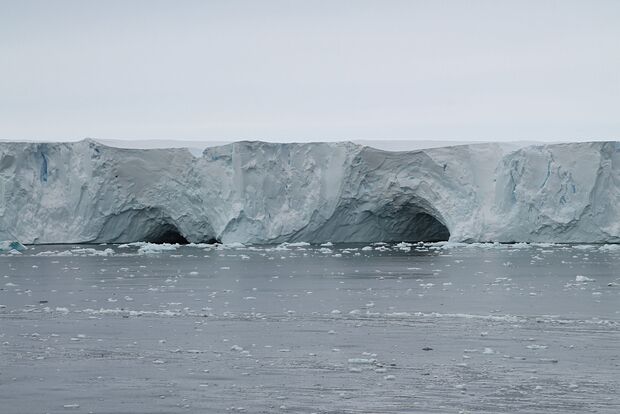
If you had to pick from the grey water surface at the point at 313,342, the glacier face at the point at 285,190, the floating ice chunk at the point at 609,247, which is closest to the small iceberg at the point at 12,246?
the glacier face at the point at 285,190

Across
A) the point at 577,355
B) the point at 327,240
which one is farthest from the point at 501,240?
the point at 577,355

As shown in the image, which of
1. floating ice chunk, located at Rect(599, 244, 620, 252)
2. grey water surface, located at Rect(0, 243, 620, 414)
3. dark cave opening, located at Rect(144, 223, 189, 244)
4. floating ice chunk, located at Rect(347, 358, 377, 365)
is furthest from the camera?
dark cave opening, located at Rect(144, 223, 189, 244)

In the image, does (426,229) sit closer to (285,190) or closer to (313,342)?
(285,190)

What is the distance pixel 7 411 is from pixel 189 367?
1872mm

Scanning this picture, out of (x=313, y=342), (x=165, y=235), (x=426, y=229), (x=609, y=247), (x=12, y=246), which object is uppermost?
(x=313, y=342)

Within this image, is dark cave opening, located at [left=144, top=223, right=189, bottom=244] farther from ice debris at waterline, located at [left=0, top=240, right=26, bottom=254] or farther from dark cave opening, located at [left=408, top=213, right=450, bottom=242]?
dark cave opening, located at [left=408, top=213, right=450, bottom=242]

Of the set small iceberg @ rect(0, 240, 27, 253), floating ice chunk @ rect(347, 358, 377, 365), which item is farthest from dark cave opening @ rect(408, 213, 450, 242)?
floating ice chunk @ rect(347, 358, 377, 365)

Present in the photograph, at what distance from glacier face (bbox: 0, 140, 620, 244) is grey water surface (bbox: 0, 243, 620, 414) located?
8964mm

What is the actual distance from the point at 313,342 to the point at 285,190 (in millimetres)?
20184

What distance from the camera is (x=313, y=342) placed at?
939cm

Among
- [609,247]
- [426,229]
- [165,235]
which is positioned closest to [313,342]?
[609,247]

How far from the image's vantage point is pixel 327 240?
103 ft

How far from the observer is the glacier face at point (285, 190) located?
27.7 m

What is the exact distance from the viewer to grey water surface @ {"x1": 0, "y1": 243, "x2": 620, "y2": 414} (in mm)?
6664
